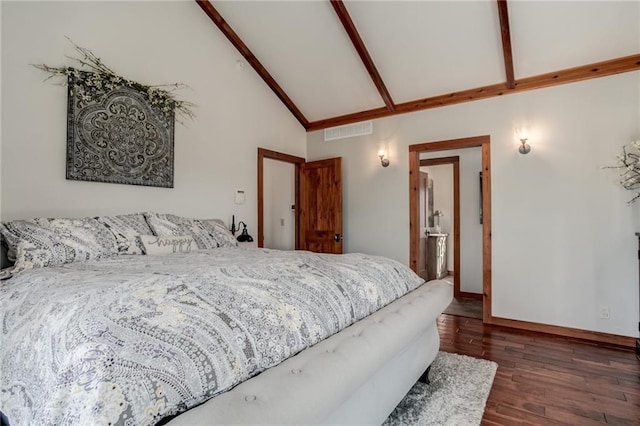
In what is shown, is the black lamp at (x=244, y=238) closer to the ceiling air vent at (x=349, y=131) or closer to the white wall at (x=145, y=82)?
the white wall at (x=145, y=82)

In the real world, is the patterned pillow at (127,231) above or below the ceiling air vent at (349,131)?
below

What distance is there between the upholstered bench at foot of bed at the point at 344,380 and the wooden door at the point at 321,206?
8.97 ft

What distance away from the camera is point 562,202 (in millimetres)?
3473

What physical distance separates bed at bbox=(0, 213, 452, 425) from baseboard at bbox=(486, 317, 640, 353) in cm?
225

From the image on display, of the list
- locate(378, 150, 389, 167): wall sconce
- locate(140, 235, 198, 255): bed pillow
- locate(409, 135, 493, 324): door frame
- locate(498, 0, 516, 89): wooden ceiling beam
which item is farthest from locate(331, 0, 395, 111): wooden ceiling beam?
locate(140, 235, 198, 255): bed pillow

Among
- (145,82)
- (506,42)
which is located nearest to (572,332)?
(506,42)

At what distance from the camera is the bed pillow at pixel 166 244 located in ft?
8.39

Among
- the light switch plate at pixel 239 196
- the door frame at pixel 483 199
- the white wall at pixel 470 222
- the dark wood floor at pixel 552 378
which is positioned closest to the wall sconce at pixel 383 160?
the door frame at pixel 483 199

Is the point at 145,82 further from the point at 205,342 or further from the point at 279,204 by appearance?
the point at 205,342

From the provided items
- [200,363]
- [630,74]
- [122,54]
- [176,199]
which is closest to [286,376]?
[200,363]

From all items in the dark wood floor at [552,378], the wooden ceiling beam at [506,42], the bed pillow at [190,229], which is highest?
the wooden ceiling beam at [506,42]

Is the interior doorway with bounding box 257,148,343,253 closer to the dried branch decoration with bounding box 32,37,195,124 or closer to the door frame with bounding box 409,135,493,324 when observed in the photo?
the door frame with bounding box 409,135,493,324

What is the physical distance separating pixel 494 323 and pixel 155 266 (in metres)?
3.61

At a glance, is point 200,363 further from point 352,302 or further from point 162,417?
point 352,302
